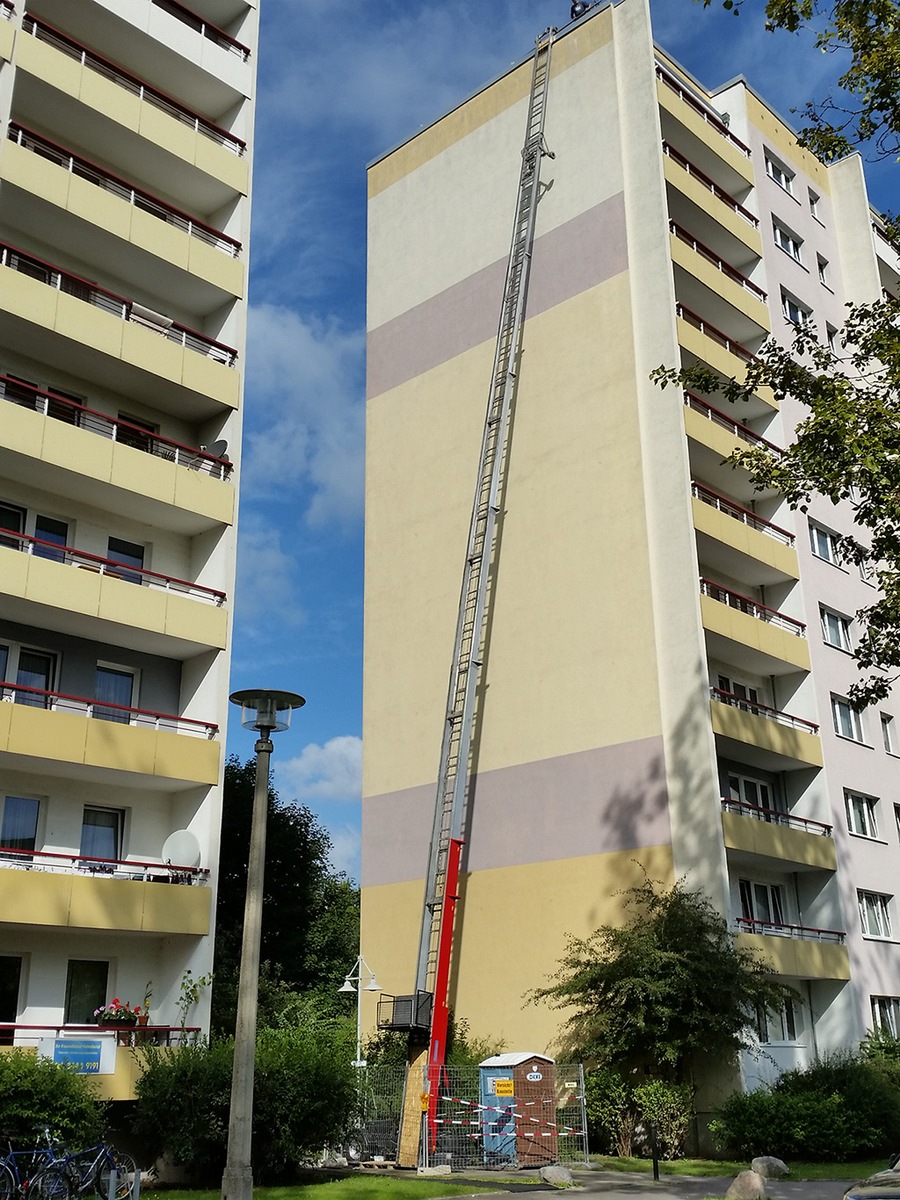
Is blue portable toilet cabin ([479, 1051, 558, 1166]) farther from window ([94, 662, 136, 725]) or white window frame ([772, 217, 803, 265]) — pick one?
white window frame ([772, 217, 803, 265])

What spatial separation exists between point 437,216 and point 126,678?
2167cm

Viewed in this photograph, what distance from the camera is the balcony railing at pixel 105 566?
2317 centimetres

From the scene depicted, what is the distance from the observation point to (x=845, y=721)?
35531 millimetres

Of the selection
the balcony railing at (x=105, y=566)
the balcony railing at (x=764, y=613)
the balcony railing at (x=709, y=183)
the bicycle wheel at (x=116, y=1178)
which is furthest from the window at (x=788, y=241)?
the bicycle wheel at (x=116, y=1178)

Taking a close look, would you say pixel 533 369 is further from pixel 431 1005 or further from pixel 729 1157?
pixel 729 1157

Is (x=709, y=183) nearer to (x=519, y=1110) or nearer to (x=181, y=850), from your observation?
(x=181, y=850)

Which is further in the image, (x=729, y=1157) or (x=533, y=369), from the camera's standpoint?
(x=533, y=369)

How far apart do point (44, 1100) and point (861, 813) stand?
24.6m

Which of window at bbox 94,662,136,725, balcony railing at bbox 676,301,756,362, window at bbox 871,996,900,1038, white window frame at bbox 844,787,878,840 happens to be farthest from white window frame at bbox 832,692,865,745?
window at bbox 94,662,136,725

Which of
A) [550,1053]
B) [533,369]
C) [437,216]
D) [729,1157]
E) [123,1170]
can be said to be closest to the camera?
[123,1170]

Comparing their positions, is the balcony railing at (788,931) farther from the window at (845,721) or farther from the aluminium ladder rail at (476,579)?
the aluminium ladder rail at (476,579)

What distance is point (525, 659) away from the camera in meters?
32.5

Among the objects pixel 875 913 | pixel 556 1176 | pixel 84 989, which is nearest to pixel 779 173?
pixel 875 913

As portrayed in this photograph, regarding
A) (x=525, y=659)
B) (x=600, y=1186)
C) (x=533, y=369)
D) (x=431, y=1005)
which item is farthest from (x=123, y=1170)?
(x=533, y=369)
